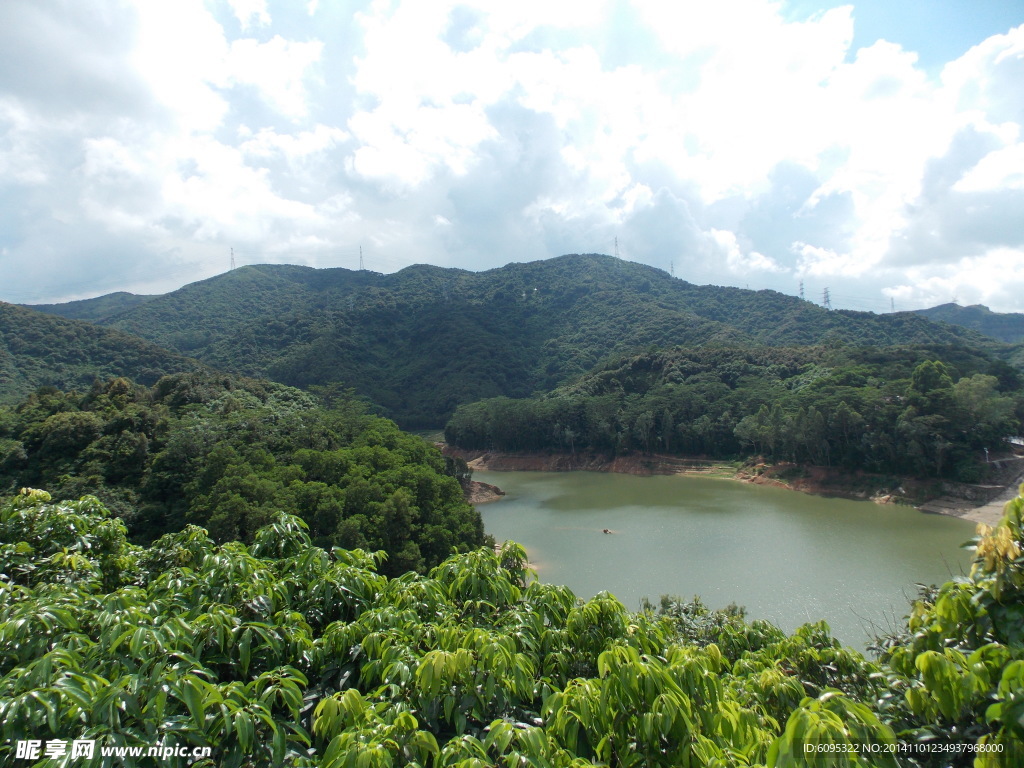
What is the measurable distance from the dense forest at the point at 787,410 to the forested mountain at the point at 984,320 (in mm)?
73139

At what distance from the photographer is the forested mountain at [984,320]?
102m

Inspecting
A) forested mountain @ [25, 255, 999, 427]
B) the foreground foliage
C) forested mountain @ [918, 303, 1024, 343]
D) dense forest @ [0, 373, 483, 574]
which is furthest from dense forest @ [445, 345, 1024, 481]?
forested mountain @ [918, 303, 1024, 343]

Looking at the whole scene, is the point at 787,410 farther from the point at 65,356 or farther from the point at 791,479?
the point at 65,356

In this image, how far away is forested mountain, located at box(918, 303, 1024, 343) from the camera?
335 ft

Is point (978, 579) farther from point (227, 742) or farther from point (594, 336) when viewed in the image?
point (594, 336)

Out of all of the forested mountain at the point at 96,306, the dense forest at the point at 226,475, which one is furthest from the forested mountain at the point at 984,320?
the forested mountain at the point at 96,306

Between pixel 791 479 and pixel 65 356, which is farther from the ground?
pixel 65 356

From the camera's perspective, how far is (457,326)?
89.9 meters

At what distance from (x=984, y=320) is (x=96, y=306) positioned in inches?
6832

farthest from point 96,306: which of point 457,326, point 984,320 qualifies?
point 984,320

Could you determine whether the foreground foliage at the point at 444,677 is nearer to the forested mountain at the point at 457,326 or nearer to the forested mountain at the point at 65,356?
the forested mountain at the point at 65,356

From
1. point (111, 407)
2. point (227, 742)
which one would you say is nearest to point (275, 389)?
point (111, 407)

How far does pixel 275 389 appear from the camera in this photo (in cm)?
3638

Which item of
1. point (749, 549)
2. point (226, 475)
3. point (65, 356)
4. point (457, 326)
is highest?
point (457, 326)
